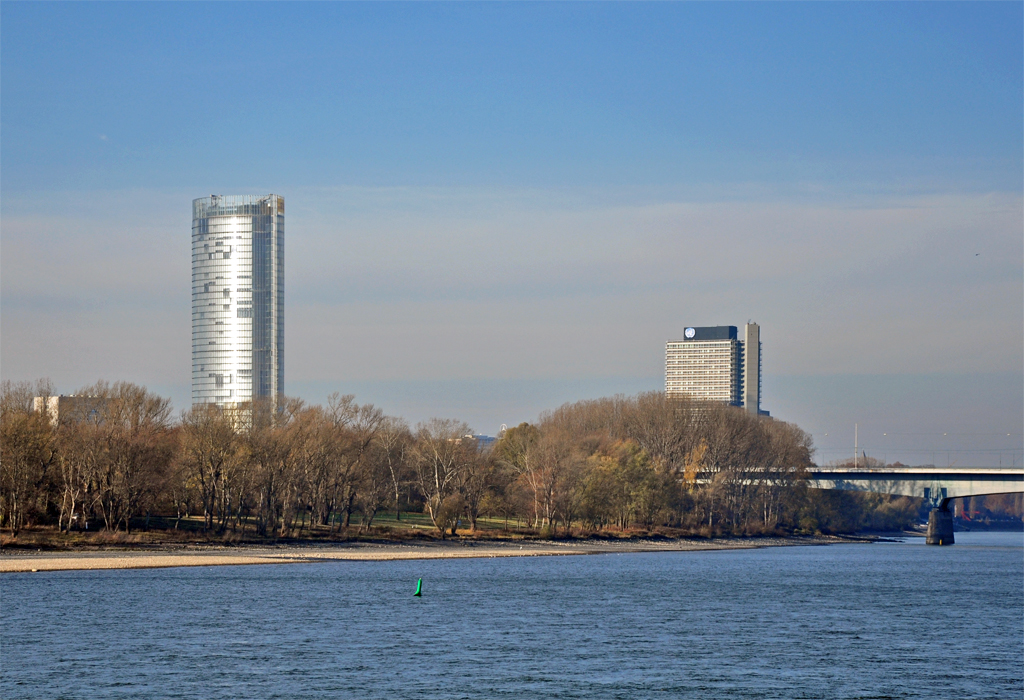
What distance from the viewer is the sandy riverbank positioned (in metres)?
91.8

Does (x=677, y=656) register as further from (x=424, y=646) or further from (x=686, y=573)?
(x=686, y=573)

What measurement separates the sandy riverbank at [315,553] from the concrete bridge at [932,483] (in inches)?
1653

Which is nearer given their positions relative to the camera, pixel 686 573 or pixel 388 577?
pixel 388 577

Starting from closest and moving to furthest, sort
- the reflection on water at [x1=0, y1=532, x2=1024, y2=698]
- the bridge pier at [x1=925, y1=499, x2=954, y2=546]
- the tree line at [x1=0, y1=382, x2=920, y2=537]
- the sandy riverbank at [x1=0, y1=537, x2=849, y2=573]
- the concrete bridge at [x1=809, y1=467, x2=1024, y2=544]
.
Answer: the reflection on water at [x1=0, y1=532, x2=1024, y2=698]
the sandy riverbank at [x1=0, y1=537, x2=849, y2=573]
the tree line at [x1=0, y1=382, x2=920, y2=537]
the concrete bridge at [x1=809, y1=467, x2=1024, y2=544]
the bridge pier at [x1=925, y1=499, x2=954, y2=546]

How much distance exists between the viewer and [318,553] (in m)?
110

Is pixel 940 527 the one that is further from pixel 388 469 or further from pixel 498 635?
pixel 498 635

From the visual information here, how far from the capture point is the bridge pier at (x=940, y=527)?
185375 mm

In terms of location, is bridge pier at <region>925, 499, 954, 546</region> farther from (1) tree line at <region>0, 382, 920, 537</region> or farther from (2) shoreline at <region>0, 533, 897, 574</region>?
(2) shoreline at <region>0, 533, 897, 574</region>

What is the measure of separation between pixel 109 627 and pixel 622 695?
97.0ft

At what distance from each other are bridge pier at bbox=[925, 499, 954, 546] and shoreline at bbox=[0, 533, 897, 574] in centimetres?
4520

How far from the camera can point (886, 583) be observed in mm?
101812

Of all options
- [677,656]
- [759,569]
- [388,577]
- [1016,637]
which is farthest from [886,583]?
[677,656]

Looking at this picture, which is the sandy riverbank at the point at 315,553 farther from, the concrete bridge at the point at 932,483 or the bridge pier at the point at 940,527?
the bridge pier at the point at 940,527

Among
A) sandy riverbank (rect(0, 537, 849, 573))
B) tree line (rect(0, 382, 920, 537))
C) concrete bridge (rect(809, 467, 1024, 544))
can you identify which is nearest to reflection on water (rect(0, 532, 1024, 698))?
sandy riverbank (rect(0, 537, 849, 573))
